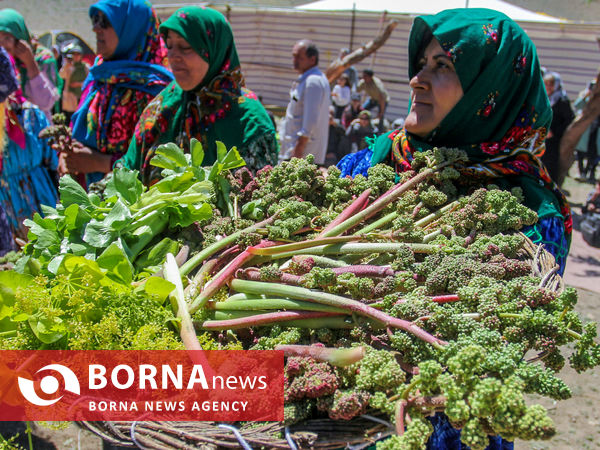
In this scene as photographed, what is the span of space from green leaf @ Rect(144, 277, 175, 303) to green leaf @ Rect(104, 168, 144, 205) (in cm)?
45

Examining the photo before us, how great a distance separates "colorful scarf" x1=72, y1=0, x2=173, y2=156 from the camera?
330 cm

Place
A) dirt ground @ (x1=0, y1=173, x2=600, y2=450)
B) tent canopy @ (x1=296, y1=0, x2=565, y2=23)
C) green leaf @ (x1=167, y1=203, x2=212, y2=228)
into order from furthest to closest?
1. tent canopy @ (x1=296, y1=0, x2=565, y2=23)
2. dirt ground @ (x1=0, y1=173, x2=600, y2=450)
3. green leaf @ (x1=167, y1=203, x2=212, y2=228)

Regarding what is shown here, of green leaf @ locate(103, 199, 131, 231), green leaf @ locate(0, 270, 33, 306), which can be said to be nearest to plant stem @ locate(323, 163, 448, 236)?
green leaf @ locate(103, 199, 131, 231)

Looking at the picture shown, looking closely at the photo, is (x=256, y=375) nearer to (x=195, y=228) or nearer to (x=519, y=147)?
(x=195, y=228)

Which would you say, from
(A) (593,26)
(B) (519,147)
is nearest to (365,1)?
(A) (593,26)

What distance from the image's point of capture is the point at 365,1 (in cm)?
1176

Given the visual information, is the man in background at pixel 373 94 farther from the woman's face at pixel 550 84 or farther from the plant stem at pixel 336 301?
the plant stem at pixel 336 301

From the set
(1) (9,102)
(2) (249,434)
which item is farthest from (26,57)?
(2) (249,434)

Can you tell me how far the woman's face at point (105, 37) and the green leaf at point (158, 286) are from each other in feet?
8.52

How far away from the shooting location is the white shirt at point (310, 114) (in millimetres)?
4922

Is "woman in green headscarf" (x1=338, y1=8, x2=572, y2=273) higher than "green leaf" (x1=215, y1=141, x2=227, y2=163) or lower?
higher

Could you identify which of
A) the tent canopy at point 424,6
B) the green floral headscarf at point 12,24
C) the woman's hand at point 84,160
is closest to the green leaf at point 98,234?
the woman's hand at point 84,160

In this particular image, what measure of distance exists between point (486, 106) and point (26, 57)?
4297 millimetres

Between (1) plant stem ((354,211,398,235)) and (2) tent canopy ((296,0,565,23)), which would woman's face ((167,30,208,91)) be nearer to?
(1) plant stem ((354,211,398,235))
